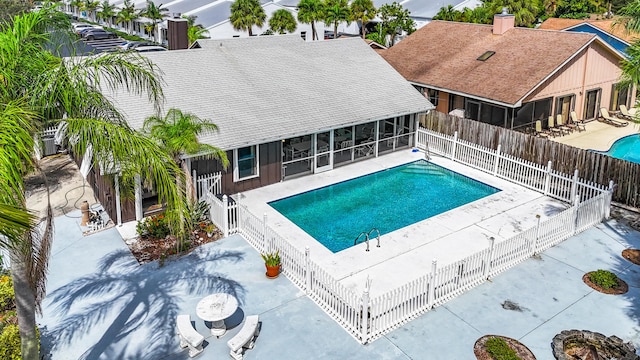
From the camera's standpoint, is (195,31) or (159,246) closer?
(159,246)

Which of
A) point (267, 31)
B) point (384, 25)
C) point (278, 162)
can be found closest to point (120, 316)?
point (278, 162)

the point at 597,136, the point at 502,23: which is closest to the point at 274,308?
the point at 597,136

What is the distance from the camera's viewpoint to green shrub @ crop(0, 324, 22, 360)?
34.9ft

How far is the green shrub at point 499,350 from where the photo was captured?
11382mm

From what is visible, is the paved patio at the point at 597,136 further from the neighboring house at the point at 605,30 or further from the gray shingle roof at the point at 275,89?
the gray shingle roof at the point at 275,89

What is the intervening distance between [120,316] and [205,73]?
12.0 metres

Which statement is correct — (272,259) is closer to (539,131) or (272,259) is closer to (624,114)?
(539,131)

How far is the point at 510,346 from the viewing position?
11.9 meters

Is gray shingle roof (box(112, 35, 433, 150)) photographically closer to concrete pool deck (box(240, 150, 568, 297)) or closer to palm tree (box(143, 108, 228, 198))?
palm tree (box(143, 108, 228, 198))

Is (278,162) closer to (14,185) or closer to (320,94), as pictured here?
(320,94)

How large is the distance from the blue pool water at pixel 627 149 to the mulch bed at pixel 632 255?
10.1 meters

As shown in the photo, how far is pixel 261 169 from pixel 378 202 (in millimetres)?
4692

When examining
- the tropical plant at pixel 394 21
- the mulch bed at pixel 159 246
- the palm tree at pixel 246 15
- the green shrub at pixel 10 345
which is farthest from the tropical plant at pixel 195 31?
the green shrub at pixel 10 345

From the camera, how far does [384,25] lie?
5328 cm
